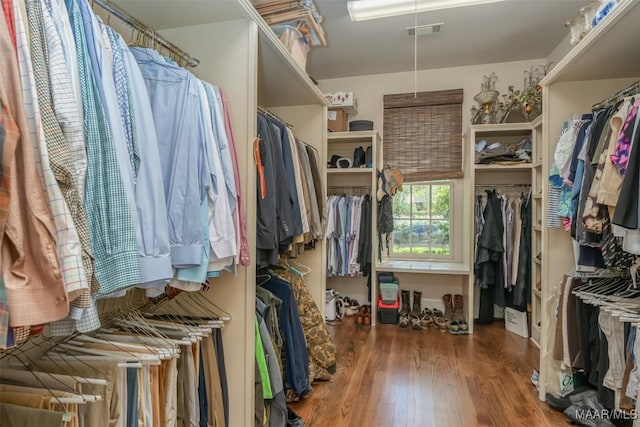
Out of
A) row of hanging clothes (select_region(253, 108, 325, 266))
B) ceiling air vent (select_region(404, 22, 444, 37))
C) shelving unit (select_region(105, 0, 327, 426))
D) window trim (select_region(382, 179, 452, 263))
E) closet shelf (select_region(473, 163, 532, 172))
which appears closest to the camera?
shelving unit (select_region(105, 0, 327, 426))

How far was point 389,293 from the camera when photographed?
3686 millimetres

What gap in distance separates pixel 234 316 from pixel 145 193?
734 mm

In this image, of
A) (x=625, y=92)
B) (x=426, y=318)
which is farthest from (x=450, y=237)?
(x=625, y=92)

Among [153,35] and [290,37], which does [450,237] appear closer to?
[290,37]

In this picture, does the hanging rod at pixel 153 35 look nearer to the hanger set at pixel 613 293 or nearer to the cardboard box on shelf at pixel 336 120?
the hanger set at pixel 613 293

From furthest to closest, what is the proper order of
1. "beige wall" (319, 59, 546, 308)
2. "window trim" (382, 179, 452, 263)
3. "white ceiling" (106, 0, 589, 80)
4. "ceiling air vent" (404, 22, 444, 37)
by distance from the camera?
"window trim" (382, 179, 452, 263), "beige wall" (319, 59, 546, 308), "ceiling air vent" (404, 22, 444, 37), "white ceiling" (106, 0, 589, 80)

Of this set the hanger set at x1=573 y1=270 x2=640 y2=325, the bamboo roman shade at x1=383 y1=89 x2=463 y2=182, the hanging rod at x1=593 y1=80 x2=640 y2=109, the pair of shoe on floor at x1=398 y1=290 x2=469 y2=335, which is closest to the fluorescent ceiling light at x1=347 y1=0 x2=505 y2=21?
the hanging rod at x1=593 y1=80 x2=640 y2=109

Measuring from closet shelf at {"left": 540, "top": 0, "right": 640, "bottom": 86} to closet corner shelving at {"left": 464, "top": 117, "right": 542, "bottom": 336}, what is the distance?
3.71 ft

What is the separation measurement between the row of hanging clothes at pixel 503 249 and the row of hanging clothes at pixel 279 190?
7.14 ft

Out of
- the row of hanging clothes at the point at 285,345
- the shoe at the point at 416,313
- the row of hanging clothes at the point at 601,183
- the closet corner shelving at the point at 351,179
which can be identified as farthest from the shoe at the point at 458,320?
the row of hanging clothes at the point at 601,183

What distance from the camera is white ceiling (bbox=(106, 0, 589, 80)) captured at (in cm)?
281

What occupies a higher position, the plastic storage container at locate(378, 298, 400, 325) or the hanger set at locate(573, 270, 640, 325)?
the hanger set at locate(573, 270, 640, 325)

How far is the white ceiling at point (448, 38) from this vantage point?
111 inches

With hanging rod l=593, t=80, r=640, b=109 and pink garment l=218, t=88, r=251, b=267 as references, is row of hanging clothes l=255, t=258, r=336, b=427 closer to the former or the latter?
pink garment l=218, t=88, r=251, b=267
